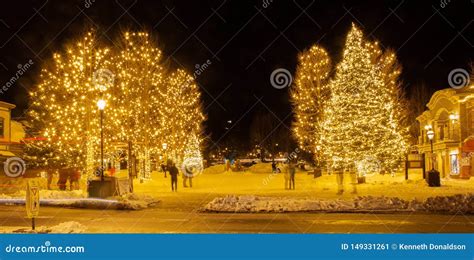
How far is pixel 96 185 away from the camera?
24391 mm

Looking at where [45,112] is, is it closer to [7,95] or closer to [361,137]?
[361,137]

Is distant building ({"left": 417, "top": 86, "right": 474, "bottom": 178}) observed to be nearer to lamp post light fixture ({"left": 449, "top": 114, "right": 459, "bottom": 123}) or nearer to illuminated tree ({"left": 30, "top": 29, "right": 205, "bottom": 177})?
lamp post light fixture ({"left": 449, "top": 114, "right": 459, "bottom": 123})

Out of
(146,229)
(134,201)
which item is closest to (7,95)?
(134,201)

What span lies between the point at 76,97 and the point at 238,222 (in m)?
22.2

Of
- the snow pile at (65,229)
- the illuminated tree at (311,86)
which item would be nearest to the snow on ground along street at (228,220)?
the snow pile at (65,229)

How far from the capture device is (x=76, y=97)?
36.2 meters

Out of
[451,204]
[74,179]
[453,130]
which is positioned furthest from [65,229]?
[453,130]

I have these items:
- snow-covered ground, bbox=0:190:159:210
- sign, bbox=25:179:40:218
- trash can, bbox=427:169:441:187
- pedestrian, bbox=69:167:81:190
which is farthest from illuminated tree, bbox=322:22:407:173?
sign, bbox=25:179:40:218

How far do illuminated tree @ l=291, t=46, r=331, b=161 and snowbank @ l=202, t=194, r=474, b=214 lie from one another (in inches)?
1173

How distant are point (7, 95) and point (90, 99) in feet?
124

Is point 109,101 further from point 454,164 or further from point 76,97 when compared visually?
point 454,164

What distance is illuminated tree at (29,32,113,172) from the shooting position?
35.7 m

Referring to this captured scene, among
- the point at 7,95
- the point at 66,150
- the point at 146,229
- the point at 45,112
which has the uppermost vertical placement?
the point at 7,95

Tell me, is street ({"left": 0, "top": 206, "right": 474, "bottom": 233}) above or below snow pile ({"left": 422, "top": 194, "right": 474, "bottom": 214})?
below
